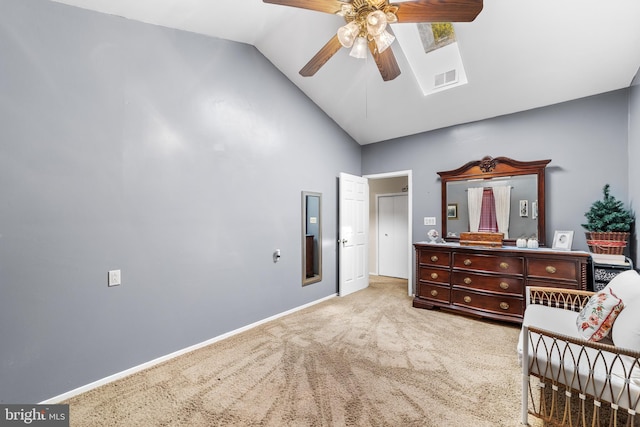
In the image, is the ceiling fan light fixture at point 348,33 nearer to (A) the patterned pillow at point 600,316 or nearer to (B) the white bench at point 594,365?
(B) the white bench at point 594,365

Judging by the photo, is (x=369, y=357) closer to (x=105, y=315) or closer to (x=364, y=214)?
(x=105, y=315)

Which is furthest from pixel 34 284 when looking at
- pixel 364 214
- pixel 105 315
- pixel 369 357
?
pixel 364 214

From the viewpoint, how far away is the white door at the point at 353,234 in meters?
4.28

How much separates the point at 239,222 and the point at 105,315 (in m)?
1.39

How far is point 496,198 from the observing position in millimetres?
3525

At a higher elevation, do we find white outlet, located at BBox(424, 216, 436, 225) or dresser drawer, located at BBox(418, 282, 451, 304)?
white outlet, located at BBox(424, 216, 436, 225)

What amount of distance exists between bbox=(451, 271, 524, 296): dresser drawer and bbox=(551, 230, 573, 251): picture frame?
566mm

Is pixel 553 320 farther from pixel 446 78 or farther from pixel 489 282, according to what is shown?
pixel 446 78

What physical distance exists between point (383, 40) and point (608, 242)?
9.63ft

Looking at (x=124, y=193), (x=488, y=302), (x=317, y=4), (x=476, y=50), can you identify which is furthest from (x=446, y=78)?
(x=124, y=193)

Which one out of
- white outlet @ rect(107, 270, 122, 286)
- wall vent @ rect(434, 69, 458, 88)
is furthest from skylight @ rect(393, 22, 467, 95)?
white outlet @ rect(107, 270, 122, 286)

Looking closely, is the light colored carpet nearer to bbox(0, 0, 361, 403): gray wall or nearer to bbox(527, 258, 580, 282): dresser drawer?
bbox(0, 0, 361, 403): gray wall

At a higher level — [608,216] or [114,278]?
[608,216]

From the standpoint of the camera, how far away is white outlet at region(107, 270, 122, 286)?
2084 millimetres
